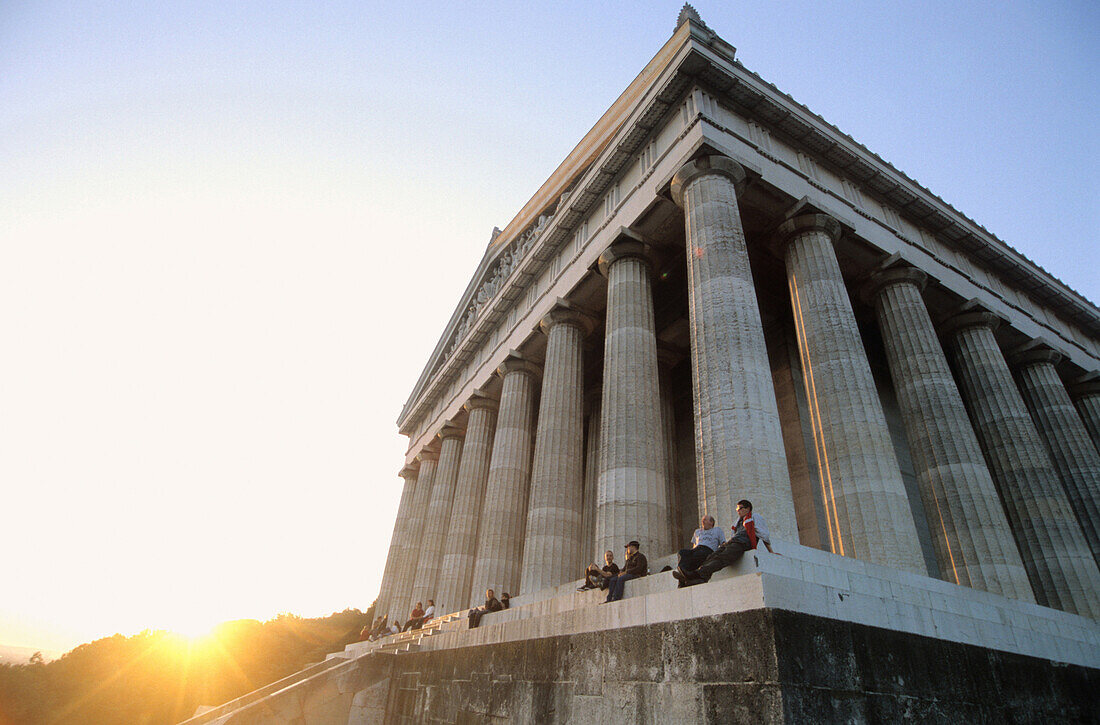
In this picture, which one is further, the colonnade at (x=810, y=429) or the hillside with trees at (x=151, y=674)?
the hillside with trees at (x=151, y=674)

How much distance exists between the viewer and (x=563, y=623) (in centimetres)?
1088

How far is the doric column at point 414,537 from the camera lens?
31625 millimetres

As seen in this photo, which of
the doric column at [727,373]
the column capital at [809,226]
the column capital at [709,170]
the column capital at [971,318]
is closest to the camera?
the doric column at [727,373]

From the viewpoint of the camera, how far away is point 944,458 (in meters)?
17.0

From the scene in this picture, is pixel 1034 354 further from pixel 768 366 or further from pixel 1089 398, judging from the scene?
pixel 768 366

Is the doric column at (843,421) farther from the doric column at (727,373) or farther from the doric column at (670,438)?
the doric column at (670,438)

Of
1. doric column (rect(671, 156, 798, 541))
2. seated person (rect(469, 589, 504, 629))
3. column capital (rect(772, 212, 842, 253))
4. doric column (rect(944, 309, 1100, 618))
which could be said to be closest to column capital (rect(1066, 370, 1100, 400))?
doric column (rect(944, 309, 1100, 618))

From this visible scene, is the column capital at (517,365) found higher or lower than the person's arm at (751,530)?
higher

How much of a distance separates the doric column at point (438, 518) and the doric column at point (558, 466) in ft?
39.7

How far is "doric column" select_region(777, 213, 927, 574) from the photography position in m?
13.3

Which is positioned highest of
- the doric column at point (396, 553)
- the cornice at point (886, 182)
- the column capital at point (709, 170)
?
the cornice at point (886, 182)

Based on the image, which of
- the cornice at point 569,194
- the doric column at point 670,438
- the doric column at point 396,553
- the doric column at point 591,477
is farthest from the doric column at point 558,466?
the doric column at point 396,553

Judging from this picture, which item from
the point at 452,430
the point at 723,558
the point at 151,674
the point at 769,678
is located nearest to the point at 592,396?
the point at 452,430

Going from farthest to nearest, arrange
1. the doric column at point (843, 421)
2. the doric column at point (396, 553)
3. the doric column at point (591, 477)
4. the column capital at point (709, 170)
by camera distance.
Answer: the doric column at point (396, 553)
the doric column at point (591, 477)
the column capital at point (709, 170)
the doric column at point (843, 421)
